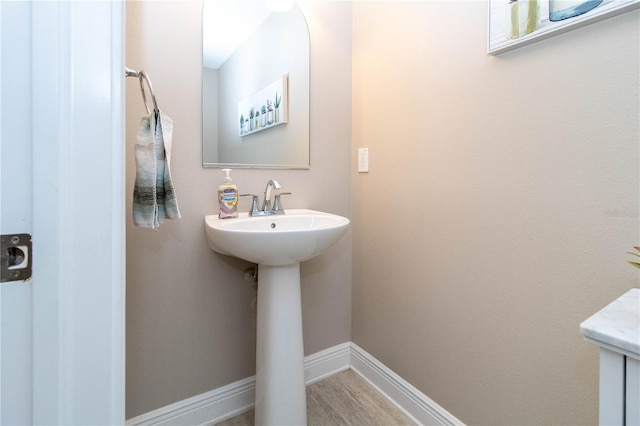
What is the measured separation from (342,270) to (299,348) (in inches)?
21.5

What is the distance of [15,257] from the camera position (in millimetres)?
438

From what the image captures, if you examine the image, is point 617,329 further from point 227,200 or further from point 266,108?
point 266,108

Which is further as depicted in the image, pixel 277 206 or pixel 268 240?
pixel 277 206

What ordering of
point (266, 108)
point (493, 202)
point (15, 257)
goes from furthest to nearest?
1. point (266, 108)
2. point (493, 202)
3. point (15, 257)

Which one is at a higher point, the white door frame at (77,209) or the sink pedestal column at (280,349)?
the white door frame at (77,209)

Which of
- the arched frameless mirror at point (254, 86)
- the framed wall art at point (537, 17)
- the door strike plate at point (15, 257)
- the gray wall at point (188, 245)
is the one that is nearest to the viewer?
the door strike plate at point (15, 257)

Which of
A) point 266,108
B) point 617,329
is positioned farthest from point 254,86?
point 617,329

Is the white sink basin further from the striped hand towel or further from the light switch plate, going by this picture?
the light switch plate

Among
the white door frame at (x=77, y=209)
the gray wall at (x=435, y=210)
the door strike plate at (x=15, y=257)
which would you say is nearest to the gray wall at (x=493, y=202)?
the gray wall at (x=435, y=210)

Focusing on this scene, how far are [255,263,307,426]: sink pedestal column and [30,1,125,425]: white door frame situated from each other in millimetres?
624

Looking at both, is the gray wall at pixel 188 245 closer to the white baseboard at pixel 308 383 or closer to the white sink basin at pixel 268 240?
the white baseboard at pixel 308 383

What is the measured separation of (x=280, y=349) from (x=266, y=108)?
1.02 metres

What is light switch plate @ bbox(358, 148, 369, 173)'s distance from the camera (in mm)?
1492

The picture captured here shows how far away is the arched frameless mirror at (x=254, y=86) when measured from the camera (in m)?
1.23
